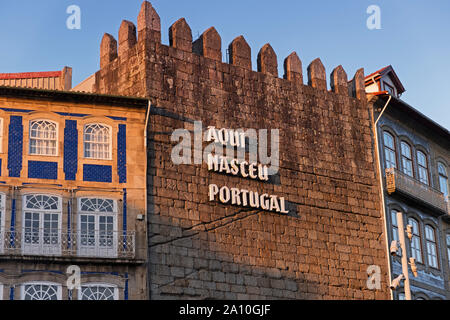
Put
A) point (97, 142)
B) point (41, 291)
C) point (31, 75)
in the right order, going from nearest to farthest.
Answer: point (41, 291) → point (97, 142) → point (31, 75)

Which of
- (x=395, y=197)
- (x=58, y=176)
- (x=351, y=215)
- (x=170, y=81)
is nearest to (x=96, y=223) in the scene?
(x=58, y=176)

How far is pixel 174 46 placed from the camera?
3062 cm

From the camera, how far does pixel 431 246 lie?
36.4 metres

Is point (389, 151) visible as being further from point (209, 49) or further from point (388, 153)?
point (209, 49)

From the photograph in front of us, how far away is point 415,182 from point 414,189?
1.20 ft

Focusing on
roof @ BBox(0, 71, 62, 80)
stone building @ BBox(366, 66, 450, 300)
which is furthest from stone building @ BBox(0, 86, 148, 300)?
stone building @ BBox(366, 66, 450, 300)

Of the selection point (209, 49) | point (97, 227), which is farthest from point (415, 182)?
point (97, 227)

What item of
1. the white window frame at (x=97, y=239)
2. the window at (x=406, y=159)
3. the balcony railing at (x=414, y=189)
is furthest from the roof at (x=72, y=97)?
the window at (x=406, y=159)

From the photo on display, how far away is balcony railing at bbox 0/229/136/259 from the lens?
1038 inches

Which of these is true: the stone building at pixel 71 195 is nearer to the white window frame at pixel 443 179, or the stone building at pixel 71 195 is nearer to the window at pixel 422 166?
the window at pixel 422 166

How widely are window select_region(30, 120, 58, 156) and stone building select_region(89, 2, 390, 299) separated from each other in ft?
9.52

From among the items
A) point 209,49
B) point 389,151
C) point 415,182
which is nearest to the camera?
point 209,49

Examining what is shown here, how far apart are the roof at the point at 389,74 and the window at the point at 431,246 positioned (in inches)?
224

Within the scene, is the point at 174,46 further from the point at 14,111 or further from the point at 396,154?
the point at 396,154
